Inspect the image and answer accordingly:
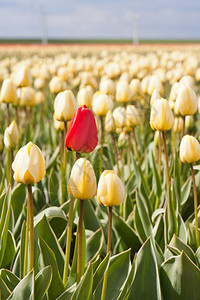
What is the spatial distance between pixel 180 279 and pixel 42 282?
0.52 meters

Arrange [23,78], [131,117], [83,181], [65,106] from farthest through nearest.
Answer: [23,78] < [131,117] < [65,106] < [83,181]

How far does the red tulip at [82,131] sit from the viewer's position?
4.33 ft

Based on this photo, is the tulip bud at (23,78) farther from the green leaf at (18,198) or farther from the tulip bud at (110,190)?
the tulip bud at (110,190)

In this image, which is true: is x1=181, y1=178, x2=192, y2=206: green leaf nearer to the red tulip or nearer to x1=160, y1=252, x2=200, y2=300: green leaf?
x1=160, y1=252, x2=200, y2=300: green leaf

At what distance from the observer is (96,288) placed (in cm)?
148

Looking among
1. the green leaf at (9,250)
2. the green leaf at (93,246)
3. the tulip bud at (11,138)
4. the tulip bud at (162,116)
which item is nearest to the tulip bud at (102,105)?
the tulip bud at (11,138)

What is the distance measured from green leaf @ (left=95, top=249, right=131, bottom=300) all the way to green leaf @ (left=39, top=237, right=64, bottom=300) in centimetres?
18

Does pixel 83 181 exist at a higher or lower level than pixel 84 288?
higher

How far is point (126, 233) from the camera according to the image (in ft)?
6.55

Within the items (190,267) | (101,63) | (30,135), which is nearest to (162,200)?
(190,267)

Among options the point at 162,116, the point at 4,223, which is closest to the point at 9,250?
the point at 4,223

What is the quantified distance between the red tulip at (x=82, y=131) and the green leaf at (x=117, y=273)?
471 millimetres

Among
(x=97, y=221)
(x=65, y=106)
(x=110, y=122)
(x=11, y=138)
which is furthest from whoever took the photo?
(x=110, y=122)

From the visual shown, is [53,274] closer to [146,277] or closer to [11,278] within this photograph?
[11,278]
